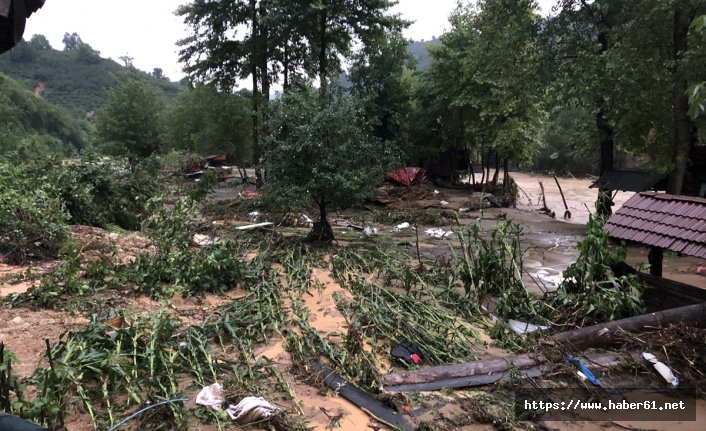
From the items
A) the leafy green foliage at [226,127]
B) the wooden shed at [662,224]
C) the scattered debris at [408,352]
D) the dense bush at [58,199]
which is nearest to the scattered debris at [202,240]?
the dense bush at [58,199]

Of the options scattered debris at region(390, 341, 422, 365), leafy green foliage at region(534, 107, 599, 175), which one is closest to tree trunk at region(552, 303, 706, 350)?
scattered debris at region(390, 341, 422, 365)

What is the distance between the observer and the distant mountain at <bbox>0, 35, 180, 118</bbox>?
70.5 m

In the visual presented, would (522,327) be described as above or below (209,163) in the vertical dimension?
below

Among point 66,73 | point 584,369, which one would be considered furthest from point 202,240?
point 66,73

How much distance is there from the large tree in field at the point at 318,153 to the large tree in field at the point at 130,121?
2559cm

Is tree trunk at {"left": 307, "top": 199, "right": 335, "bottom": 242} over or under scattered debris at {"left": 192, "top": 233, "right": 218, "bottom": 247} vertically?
over

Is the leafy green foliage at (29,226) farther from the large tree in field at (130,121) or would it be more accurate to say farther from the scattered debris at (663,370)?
the large tree in field at (130,121)

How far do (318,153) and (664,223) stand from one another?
6.68 metres

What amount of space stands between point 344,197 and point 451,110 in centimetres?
1602

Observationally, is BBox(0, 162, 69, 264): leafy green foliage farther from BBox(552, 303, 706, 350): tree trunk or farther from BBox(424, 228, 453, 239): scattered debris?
BBox(424, 228, 453, 239): scattered debris

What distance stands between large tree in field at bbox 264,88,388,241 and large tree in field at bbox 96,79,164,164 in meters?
25.6

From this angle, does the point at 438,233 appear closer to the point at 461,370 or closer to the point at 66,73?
the point at 461,370

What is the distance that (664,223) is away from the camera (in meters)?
5.18

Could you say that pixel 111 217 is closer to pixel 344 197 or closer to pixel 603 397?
pixel 344 197
